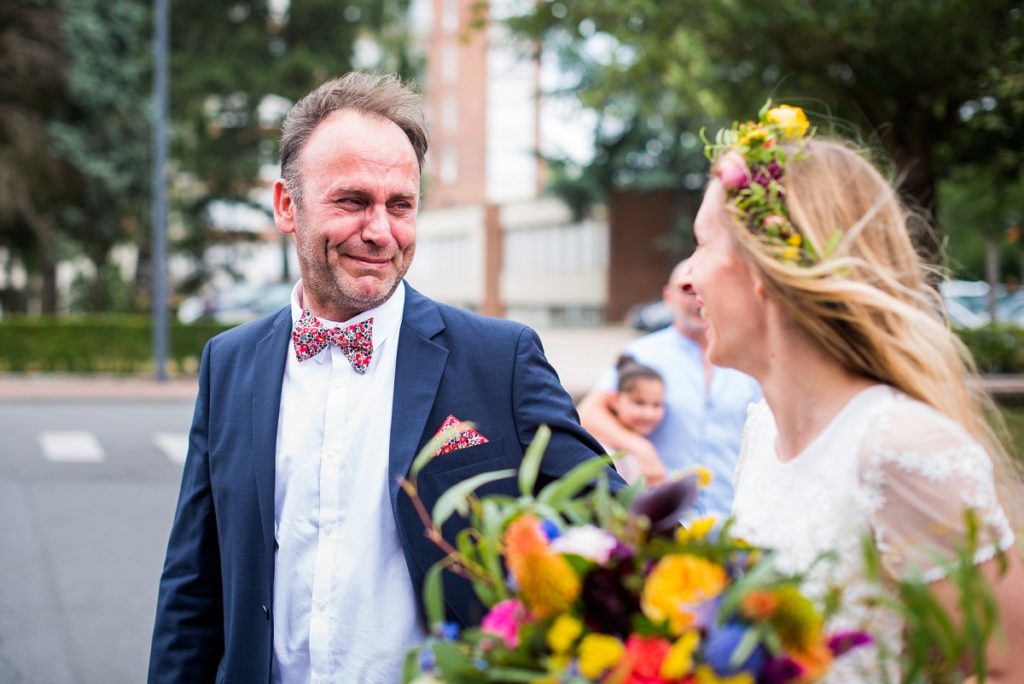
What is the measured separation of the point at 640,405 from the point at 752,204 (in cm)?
284

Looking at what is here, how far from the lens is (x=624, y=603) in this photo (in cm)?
134

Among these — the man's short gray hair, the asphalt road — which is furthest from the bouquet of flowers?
the asphalt road

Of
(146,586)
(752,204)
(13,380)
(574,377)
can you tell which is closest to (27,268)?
(13,380)

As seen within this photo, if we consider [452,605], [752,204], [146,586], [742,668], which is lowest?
[146,586]

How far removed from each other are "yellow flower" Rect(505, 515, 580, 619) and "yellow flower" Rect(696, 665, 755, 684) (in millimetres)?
179

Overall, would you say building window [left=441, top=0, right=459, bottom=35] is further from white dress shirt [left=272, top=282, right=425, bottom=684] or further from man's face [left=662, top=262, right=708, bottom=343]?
white dress shirt [left=272, top=282, right=425, bottom=684]

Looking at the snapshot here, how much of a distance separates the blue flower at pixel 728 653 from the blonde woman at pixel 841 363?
41 cm

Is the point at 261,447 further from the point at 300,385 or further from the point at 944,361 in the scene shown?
the point at 944,361

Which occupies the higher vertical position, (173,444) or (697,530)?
(697,530)

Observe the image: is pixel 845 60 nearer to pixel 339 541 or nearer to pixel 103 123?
pixel 339 541

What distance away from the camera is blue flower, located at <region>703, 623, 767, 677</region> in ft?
4.05

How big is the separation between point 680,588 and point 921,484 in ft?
1.90

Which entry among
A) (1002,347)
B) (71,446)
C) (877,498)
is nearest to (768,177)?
(877,498)

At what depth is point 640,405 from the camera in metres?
4.65
